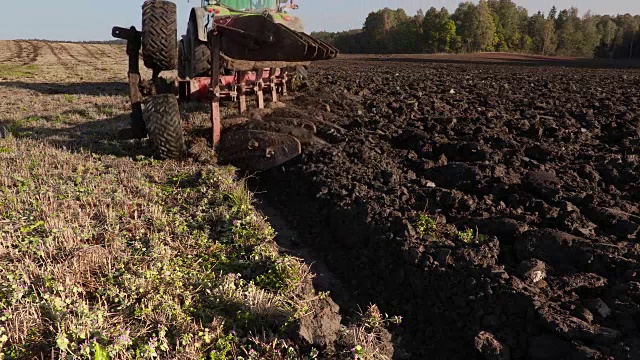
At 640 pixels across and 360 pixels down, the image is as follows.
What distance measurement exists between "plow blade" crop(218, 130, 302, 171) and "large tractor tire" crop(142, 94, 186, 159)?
630mm

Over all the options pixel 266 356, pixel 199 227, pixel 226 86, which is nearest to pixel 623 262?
pixel 266 356

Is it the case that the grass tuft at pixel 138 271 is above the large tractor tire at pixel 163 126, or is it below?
below

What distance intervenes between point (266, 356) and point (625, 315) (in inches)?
77.9

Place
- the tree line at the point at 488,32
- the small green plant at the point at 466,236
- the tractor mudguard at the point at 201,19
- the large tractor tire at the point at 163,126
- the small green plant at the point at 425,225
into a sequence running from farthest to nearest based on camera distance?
the tree line at the point at 488,32
the tractor mudguard at the point at 201,19
the large tractor tire at the point at 163,126
the small green plant at the point at 425,225
the small green plant at the point at 466,236

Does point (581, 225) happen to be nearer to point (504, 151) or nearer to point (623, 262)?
point (623, 262)

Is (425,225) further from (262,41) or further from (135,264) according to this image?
(262,41)

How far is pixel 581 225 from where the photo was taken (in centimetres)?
360

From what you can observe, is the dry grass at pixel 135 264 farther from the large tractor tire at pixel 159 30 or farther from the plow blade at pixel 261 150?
the large tractor tire at pixel 159 30

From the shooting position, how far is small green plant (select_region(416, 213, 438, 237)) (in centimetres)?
366

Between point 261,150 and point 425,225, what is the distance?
8.55ft

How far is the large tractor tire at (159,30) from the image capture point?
5715 millimetres

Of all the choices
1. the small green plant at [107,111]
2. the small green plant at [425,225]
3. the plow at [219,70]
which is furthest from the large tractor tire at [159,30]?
the small green plant at [107,111]

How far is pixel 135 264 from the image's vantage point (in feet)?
10.2

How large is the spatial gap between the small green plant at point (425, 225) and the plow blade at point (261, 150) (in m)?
2.28
